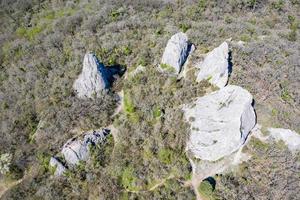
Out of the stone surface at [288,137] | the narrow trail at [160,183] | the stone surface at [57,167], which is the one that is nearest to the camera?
the stone surface at [288,137]

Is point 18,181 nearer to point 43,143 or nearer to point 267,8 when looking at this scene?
point 43,143

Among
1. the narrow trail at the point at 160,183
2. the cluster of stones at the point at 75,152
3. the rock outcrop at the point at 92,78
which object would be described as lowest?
the narrow trail at the point at 160,183

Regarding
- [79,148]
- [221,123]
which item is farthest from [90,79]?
[221,123]

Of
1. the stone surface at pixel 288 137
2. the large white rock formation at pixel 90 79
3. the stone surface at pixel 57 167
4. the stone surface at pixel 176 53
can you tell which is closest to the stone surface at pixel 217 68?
the stone surface at pixel 176 53

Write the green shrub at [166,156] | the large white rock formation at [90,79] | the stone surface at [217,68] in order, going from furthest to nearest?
the large white rock formation at [90,79] < the stone surface at [217,68] < the green shrub at [166,156]

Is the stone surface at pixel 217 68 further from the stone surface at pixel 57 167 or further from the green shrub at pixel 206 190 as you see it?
the stone surface at pixel 57 167

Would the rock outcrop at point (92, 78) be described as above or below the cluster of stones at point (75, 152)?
above
